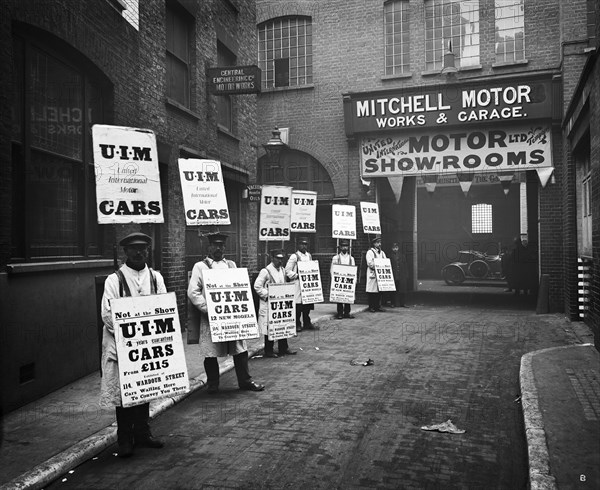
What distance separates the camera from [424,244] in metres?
32.4

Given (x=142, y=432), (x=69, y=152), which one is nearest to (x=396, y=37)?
(x=69, y=152)

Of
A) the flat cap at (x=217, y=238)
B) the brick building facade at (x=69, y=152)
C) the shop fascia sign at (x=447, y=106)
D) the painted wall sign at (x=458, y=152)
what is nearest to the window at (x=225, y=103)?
the brick building facade at (x=69, y=152)

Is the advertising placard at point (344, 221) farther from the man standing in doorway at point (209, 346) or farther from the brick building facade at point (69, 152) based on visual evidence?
the man standing in doorway at point (209, 346)

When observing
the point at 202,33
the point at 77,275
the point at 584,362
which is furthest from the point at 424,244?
the point at 77,275

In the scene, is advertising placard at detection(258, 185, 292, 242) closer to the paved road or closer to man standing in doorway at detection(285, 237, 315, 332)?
man standing in doorway at detection(285, 237, 315, 332)

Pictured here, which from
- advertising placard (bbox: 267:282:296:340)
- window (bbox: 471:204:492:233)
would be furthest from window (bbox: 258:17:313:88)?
window (bbox: 471:204:492:233)

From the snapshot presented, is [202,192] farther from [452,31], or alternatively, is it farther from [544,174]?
[452,31]

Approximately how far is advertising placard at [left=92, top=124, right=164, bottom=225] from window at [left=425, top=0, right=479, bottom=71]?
12308 mm

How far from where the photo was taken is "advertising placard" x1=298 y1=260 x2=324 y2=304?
1195 centimetres

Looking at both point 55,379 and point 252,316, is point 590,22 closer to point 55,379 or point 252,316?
point 252,316

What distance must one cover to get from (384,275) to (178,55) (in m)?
7.74

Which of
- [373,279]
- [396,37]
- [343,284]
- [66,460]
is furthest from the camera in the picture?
[396,37]

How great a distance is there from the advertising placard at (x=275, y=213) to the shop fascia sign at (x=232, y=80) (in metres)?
2.05

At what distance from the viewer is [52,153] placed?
738 cm
